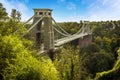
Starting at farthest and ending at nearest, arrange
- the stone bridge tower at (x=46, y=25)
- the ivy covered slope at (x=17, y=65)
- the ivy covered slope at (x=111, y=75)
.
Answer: the stone bridge tower at (x=46, y=25)
the ivy covered slope at (x=111, y=75)
the ivy covered slope at (x=17, y=65)

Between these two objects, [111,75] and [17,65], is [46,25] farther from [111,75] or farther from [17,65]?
[17,65]

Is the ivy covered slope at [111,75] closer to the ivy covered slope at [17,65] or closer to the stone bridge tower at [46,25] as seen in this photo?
the ivy covered slope at [17,65]

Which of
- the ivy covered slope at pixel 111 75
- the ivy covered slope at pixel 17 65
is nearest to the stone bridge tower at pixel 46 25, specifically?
the ivy covered slope at pixel 17 65

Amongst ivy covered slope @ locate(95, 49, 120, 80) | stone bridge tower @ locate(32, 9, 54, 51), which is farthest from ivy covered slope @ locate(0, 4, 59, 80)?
stone bridge tower @ locate(32, 9, 54, 51)

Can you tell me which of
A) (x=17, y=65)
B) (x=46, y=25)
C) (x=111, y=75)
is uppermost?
(x=46, y=25)

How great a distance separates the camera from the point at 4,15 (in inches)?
770

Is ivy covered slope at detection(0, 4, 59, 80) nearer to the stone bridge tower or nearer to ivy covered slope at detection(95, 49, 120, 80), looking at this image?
ivy covered slope at detection(95, 49, 120, 80)

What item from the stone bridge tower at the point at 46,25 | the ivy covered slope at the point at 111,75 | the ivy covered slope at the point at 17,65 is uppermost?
the stone bridge tower at the point at 46,25

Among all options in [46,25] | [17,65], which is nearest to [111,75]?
[17,65]

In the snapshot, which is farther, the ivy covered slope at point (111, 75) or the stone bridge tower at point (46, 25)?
the stone bridge tower at point (46, 25)

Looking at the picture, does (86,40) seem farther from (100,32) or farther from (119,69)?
(119,69)

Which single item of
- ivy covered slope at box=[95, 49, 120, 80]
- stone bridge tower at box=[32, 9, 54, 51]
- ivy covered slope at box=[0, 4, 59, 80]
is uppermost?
stone bridge tower at box=[32, 9, 54, 51]

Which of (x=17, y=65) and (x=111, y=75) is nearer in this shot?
(x=17, y=65)

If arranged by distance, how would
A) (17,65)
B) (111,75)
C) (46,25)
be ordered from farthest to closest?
(46,25) → (111,75) → (17,65)
